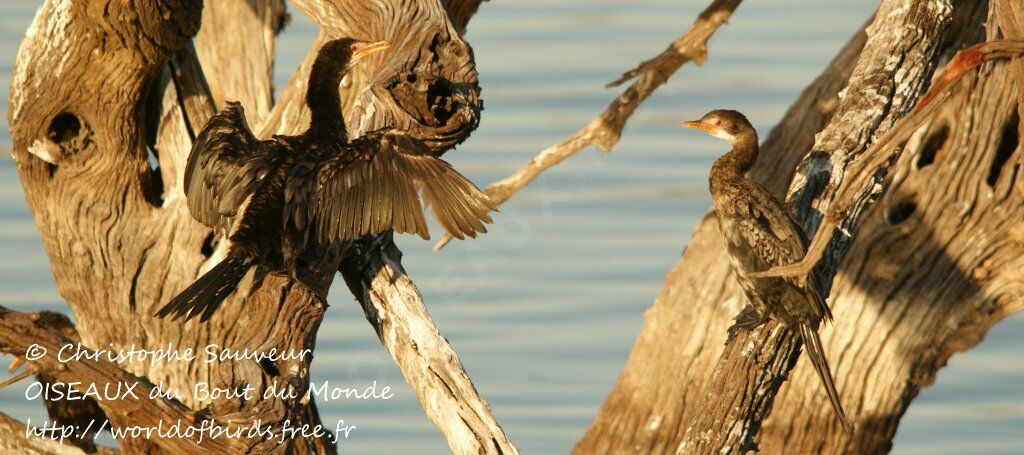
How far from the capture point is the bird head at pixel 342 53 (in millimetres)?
4637

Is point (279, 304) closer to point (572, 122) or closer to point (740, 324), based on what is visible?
point (740, 324)

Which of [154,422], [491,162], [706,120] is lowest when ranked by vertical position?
[154,422]

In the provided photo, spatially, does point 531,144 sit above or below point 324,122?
above

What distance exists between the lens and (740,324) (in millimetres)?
4848

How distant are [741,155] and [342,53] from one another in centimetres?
145

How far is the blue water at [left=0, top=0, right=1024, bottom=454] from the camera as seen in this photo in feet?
24.2

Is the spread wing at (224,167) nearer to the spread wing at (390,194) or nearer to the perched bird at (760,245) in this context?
the spread wing at (390,194)

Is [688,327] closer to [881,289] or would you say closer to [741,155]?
[881,289]

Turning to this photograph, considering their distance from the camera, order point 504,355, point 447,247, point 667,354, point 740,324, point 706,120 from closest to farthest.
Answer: point 740,324 < point 706,120 < point 667,354 < point 504,355 < point 447,247

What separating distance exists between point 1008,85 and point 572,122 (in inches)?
172

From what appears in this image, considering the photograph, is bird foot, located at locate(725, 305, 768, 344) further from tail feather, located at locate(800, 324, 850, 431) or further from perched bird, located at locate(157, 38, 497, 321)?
perched bird, located at locate(157, 38, 497, 321)

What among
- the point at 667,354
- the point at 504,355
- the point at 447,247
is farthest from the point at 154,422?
the point at 447,247

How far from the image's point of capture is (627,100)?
255 inches

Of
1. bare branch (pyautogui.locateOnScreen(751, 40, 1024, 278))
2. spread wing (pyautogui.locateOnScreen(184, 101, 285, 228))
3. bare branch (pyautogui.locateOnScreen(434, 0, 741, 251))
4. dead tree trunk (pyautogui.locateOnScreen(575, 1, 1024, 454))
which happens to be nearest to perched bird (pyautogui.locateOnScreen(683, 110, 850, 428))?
bare branch (pyautogui.locateOnScreen(751, 40, 1024, 278))
